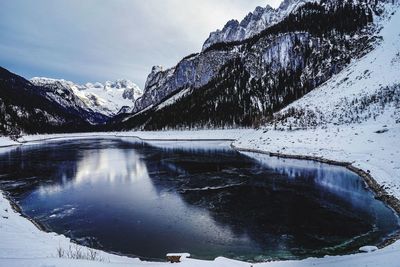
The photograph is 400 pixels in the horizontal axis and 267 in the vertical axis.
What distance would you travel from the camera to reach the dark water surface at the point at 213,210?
58.9 ft

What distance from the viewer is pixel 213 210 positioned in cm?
2441

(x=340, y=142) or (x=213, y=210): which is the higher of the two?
(x=340, y=142)

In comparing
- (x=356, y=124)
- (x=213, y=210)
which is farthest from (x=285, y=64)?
(x=213, y=210)

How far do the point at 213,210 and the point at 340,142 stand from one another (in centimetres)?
3131

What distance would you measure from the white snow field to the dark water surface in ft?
8.56

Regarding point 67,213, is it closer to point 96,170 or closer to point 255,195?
point 255,195

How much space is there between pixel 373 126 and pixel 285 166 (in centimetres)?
1541

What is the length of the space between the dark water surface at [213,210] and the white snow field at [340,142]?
261 centimetres

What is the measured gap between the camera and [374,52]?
314 ft

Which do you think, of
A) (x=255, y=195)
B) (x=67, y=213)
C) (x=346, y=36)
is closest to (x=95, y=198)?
(x=67, y=213)

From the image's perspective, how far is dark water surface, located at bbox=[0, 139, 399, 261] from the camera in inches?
706

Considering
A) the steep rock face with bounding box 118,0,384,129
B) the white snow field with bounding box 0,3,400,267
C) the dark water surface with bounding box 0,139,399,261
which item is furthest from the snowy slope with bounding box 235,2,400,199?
the steep rock face with bounding box 118,0,384,129

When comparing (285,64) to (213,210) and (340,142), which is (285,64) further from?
(213,210)

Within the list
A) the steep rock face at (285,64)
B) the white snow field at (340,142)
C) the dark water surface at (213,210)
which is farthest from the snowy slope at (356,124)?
the steep rock face at (285,64)
